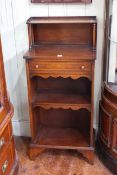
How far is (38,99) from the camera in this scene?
83.0 inches

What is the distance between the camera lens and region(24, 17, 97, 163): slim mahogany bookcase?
75.3 inches

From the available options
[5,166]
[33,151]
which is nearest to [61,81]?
[33,151]

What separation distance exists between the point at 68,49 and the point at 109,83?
437mm

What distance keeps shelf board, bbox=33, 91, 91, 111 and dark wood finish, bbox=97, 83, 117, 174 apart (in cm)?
14

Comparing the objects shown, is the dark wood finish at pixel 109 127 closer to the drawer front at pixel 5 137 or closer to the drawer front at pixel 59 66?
the drawer front at pixel 59 66

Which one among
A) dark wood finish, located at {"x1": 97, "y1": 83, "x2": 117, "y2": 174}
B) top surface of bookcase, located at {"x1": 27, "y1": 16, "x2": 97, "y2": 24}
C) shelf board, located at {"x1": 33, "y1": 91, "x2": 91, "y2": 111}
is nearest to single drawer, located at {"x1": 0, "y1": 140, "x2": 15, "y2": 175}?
shelf board, located at {"x1": 33, "y1": 91, "x2": 91, "y2": 111}

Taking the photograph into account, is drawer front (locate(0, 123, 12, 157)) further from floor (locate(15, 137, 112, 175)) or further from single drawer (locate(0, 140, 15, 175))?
floor (locate(15, 137, 112, 175))

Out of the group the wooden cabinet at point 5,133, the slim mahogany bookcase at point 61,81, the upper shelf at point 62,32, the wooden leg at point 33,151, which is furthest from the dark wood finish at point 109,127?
the wooden cabinet at point 5,133

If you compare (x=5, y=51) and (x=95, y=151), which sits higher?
(x=5, y=51)

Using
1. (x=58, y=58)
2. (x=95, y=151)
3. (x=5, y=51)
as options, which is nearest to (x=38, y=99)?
(x=58, y=58)

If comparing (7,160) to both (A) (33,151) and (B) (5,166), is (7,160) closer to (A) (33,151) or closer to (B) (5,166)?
(B) (5,166)

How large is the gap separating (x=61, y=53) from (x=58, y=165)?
0.96 metres

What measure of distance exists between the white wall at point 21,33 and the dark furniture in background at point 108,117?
157 mm

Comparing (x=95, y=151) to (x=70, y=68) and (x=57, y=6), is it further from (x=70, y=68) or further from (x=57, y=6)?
(x=57, y=6)
